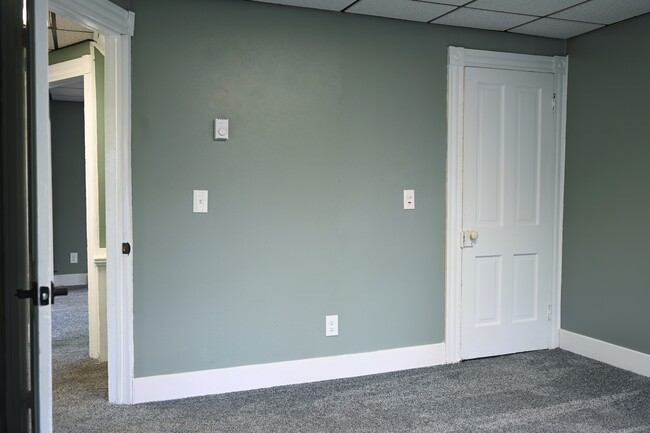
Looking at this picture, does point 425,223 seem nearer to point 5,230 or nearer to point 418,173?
point 418,173

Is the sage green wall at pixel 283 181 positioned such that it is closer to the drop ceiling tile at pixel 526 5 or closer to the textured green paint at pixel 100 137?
the drop ceiling tile at pixel 526 5

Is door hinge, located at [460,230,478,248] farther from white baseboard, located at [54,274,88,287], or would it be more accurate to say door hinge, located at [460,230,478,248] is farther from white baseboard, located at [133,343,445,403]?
white baseboard, located at [54,274,88,287]

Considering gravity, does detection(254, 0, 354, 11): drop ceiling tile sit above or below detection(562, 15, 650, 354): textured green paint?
above

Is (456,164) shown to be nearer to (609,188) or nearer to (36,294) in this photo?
(609,188)

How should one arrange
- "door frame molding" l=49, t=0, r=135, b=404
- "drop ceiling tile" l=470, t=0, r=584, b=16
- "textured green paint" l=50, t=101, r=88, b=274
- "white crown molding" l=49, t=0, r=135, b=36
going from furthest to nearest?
"textured green paint" l=50, t=101, r=88, b=274 → "drop ceiling tile" l=470, t=0, r=584, b=16 → "door frame molding" l=49, t=0, r=135, b=404 → "white crown molding" l=49, t=0, r=135, b=36

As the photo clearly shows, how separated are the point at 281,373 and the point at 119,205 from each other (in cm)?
135

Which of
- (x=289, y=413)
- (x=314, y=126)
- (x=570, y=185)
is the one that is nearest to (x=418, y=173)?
(x=314, y=126)

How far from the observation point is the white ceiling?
3.37 meters

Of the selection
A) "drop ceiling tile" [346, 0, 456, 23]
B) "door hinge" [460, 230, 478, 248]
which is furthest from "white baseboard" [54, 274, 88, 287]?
"drop ceiling tile" [346, 0, 456, 23]

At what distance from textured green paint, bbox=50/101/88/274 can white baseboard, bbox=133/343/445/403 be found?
454cm

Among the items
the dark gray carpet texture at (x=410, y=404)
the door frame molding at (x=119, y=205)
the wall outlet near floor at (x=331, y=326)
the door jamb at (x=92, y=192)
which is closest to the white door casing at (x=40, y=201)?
the dark gray carpet texture at (x=410, y=404)

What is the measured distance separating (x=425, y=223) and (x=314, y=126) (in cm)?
98

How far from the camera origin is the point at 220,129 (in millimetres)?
3312

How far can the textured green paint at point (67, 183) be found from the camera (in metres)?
7.11
